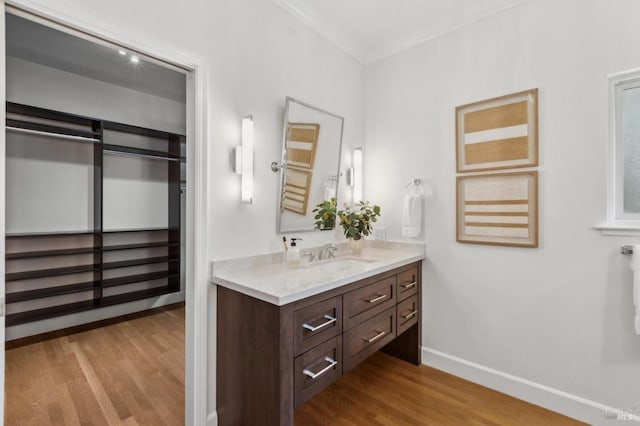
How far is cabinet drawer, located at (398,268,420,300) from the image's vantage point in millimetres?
2150

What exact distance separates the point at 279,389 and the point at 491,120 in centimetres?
214

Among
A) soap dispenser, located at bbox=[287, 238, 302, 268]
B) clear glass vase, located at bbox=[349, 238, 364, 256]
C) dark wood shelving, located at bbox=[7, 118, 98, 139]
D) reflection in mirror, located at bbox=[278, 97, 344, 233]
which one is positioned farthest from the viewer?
dark wood shelving, located at bbox=[7, 118, 98, 139]

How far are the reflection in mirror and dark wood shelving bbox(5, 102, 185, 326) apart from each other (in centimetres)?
228

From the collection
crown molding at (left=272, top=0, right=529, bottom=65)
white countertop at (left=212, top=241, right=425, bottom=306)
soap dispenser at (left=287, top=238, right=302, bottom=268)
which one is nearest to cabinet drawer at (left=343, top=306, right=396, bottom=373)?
white countertop at (left=212, top=241, right=425, bottom=306)

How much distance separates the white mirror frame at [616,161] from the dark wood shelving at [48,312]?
14.6 feet

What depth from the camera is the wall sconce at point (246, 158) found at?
1.78 metres

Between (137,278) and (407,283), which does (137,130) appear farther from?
(407,283)

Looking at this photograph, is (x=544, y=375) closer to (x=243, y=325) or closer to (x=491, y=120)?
(x=491, y=120)

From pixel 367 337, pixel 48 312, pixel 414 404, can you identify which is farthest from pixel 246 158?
pixel 48 312

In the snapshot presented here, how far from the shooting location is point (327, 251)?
2.32 meters

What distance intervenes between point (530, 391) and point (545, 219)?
3.68ft

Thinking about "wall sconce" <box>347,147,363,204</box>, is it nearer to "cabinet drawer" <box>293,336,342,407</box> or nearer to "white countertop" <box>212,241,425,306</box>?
"white countertop" <box>212,241,425,306</box>

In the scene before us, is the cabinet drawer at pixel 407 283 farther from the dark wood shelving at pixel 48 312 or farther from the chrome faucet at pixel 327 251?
the dark wood shelving at pixel 48 312

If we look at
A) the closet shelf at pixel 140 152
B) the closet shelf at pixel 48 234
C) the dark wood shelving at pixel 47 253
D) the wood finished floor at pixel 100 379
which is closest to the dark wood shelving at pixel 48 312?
the wood finished floor at pixel 100 379
